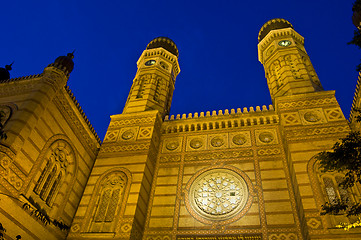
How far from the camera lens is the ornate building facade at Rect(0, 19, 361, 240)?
311 inches

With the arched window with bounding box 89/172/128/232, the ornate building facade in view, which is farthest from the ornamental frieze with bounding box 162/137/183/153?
the arched window with bounding box 89/172/128/232

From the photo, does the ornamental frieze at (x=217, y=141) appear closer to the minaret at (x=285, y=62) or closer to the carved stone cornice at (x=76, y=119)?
the minaret at (x=285, y=62)

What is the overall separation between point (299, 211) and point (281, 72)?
642 centimetres

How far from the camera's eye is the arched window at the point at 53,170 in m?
8.51

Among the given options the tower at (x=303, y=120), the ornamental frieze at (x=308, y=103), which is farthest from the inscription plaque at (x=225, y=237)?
the ornamental frieze at (x=308, y=103)

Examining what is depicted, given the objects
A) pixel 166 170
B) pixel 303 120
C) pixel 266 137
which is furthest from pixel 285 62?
pixel 166 170

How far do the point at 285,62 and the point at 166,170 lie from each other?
7083 mm

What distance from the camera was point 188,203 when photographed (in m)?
9.53

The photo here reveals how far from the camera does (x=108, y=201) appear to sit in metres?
9.45

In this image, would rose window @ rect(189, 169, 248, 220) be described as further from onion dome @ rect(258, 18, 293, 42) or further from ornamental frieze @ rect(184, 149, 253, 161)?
onion dome @ rect(258, 18, 293, 42)

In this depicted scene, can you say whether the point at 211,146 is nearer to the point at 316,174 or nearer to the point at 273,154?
the point at 273,154

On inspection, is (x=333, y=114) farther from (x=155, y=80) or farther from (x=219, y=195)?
(x=155, y=80)

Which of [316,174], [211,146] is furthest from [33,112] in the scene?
[316,174]

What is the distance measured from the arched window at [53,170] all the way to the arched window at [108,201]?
1.30 m
